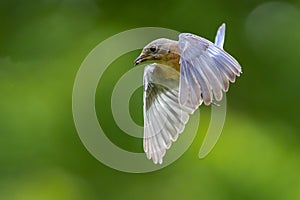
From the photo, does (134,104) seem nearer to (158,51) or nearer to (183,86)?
(158,51)

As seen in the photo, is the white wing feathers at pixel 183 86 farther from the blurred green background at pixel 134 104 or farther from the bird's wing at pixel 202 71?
the blurred green background at pixel 134 104

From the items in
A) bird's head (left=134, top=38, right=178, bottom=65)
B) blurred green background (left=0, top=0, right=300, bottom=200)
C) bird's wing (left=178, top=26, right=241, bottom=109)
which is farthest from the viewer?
blurred green background (left=0, top=0, right=300, bottom=200)

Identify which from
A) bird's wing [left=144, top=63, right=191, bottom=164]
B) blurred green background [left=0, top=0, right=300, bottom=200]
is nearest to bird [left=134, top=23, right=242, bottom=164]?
bird's wing [left=144, top=63, right=191, bottom=164]

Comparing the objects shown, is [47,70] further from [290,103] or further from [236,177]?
[290,103]

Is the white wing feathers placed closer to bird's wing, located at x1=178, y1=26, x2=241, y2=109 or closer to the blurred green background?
bird's wing, located at x1=178, y1=26, x2=241, y2=109

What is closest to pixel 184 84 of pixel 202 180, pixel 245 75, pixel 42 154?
pixel 202 180

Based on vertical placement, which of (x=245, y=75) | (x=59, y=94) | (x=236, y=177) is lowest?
(x=236, y=177)

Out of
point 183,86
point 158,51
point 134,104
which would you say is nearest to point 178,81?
point 158,51
